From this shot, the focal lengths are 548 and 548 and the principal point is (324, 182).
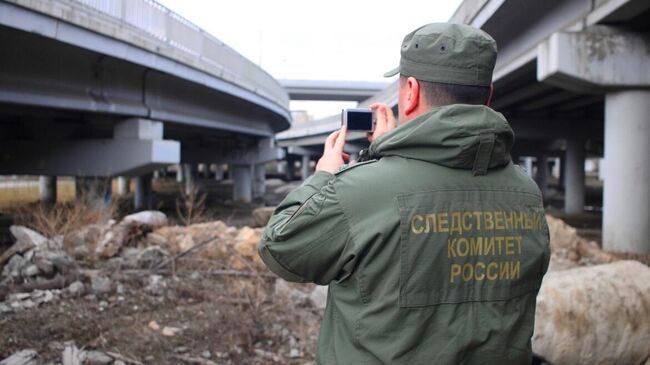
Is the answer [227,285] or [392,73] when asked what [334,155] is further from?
[227,285]

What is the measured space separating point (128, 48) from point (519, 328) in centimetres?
1102

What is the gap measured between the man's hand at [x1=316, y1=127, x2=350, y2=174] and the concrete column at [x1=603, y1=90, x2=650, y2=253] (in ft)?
32.0

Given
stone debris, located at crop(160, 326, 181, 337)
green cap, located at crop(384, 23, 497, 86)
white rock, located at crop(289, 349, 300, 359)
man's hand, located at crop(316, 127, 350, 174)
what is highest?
green cap, located at crop(384, 23, 497, 86)

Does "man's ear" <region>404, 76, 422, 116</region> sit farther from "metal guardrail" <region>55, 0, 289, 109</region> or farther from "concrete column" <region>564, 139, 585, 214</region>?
"concrete column" <region>564, 139, 585, 214</region>

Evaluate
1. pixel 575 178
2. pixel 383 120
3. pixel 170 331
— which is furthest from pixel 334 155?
pixel 575 178

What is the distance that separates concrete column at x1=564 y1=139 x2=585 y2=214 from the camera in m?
22.6

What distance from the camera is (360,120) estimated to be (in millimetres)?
1945

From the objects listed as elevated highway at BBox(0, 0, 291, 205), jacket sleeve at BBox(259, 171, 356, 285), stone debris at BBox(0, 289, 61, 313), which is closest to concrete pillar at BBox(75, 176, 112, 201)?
elevated highway at BBox(0, 0, 291, 205)

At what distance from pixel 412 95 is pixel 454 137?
211 mm

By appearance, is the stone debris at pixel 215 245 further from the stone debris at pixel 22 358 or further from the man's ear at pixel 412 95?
the man's ear at pixel 412 95

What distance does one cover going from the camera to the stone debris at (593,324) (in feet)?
12.8

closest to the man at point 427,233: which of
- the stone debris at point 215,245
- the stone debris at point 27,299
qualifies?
the stone debris at point 27,299

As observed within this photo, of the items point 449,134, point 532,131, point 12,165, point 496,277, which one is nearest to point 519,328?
point 496,277

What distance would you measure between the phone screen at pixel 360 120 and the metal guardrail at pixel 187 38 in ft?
30.3
